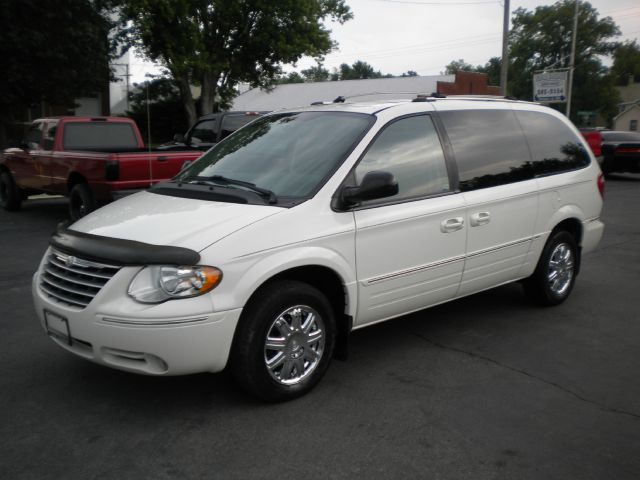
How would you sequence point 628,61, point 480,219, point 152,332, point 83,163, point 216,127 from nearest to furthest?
point 152,332, point 480,219, point 83,163, point 216,127, point 628,61

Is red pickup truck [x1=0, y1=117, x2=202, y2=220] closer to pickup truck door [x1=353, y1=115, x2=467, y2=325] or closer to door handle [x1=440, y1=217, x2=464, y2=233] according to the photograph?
pickup truck door [x1=353, y1=115, x2=467, y2=325]

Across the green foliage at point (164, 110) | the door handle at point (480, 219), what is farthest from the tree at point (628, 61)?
the door handle at point (480, 219)

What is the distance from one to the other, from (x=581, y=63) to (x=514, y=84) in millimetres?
7746

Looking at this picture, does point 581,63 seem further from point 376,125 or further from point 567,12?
point 376,125

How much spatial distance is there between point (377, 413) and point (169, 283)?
1.40 metres

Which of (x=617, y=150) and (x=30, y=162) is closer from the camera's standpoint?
(x=30, y=162)

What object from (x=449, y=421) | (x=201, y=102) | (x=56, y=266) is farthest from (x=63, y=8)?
(x=449, y=421)

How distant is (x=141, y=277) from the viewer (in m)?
3.38

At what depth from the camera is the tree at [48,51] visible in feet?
69.6

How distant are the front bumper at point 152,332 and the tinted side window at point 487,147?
7.51 feet

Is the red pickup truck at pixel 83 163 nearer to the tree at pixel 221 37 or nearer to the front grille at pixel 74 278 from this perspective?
the front grille at pixel 74 278

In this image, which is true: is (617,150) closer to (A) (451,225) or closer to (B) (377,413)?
(A) (451,225)

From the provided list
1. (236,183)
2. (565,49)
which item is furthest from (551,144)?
(565,49)

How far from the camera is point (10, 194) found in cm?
1184
